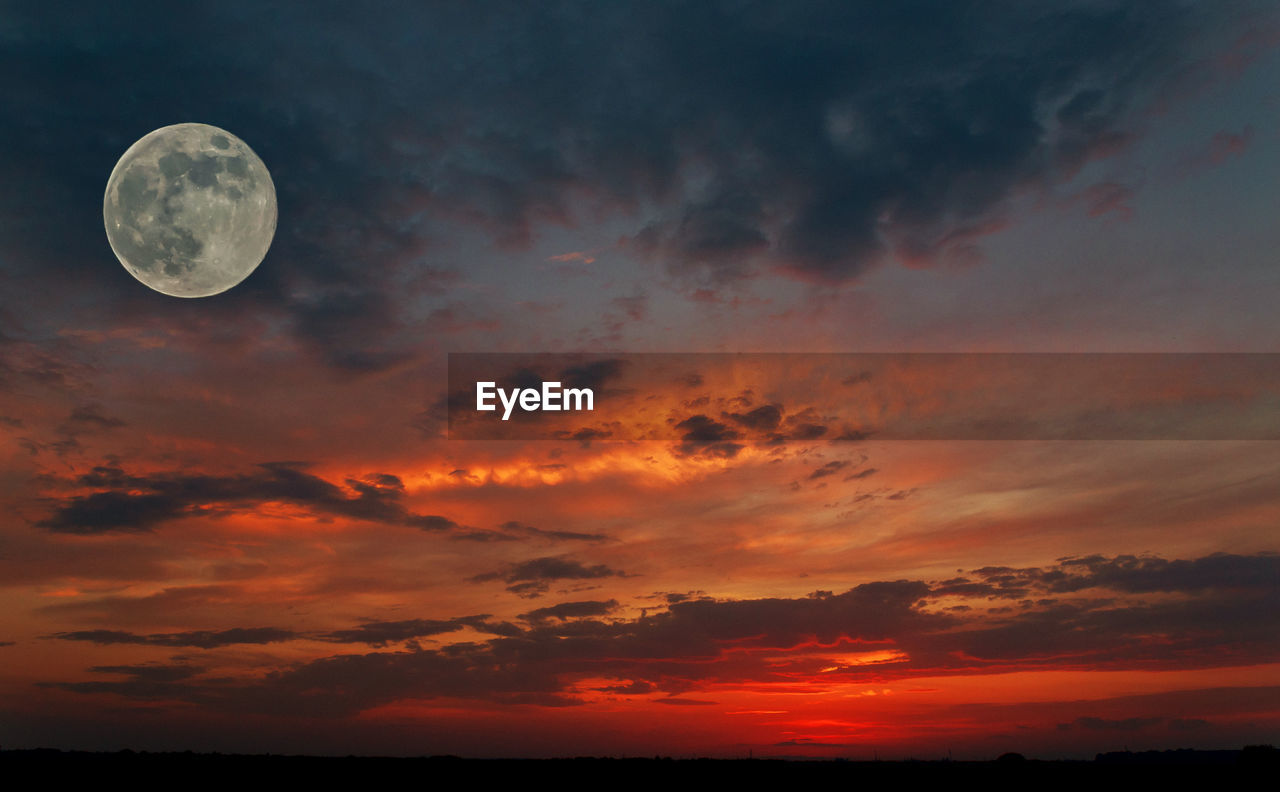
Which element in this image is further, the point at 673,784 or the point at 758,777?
the point at 758,777

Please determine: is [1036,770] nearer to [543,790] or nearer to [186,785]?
[543,790]

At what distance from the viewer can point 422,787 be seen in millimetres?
104062

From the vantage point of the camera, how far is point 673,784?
109 meters

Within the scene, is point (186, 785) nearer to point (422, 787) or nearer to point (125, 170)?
point (422, 787)

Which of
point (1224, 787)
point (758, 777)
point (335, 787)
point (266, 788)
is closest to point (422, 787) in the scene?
point (335, 787)

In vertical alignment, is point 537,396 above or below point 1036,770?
above

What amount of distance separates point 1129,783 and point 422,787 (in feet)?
315

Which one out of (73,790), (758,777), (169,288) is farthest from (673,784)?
(169,288)

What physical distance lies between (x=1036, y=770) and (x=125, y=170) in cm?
14940

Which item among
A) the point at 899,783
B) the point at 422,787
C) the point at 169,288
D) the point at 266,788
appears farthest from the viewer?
the point at 899,783

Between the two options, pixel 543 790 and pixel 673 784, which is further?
pixel 673 784

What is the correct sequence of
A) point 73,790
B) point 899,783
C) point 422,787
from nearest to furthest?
point 73,790
point 422,787
point 899,783

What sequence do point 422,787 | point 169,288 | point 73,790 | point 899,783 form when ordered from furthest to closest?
1. point 899,783
2. point 422,787
3. point 73,790
4. point 169,288

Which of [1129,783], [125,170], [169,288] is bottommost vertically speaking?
[1129,783]
